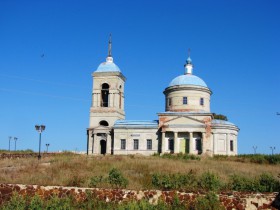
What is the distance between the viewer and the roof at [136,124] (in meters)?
41.4

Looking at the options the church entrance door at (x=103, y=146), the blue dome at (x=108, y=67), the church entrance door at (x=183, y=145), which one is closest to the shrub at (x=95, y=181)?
the church entrance door at (x=183, y=145)

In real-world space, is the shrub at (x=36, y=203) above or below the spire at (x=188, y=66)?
below

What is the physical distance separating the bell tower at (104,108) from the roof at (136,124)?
3.58 feet

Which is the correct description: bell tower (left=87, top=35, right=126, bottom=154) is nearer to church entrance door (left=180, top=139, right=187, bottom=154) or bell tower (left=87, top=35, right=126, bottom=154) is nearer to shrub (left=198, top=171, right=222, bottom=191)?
church entrance door (left=180, top=139, right=187, bottom=154)

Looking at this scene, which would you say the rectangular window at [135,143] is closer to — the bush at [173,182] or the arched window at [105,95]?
the arched window at [105,95]

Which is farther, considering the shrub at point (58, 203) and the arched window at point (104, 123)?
the arched window at point (104, 123)

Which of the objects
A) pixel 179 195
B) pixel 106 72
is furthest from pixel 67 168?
pixel 106 72

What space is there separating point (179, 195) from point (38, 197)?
4.96 meters

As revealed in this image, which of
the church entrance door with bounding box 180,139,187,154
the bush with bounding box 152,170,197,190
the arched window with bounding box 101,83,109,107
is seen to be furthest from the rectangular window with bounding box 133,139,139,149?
the bush with bounding box 152,170,197,190

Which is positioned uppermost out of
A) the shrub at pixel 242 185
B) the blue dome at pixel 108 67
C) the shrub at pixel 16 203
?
the blue dome at pixel 108 67

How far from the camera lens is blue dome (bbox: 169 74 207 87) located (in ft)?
143

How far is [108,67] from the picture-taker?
4484 cm

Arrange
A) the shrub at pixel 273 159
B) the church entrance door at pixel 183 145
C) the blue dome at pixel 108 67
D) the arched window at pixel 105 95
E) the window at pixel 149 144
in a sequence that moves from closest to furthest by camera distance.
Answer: the shrub at pixel 273 159
the church entrance door at pixel 183 145
the window at pixel 149 144
the blue dome at pixel 108 67
the arched window at pixel 105 95

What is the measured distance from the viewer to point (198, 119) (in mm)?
39844
